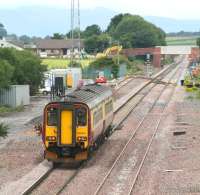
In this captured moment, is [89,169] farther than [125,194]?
Yes

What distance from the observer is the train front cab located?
832 inches

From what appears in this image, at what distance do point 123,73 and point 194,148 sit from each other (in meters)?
67.3

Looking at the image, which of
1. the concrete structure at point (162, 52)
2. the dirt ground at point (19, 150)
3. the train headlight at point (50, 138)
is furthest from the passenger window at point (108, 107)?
the concrete structure at point (162, 52)

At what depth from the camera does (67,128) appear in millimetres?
21141

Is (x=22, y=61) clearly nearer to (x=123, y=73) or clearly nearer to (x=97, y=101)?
(x=97, y=101)

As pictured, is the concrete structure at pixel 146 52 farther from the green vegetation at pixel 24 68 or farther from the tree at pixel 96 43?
the green vegetation at pixel 24 68

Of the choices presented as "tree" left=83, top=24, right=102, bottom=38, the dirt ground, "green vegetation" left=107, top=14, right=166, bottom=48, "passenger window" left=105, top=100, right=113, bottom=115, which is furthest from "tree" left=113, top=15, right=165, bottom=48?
"passenger window" left=105, top=100, right=113, bottom=115

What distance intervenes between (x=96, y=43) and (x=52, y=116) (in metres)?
119

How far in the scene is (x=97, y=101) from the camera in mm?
23703

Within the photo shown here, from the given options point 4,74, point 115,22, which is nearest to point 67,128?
point 4,74

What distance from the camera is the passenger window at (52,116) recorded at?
2125cm

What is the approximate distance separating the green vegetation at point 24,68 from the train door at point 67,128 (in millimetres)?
25619

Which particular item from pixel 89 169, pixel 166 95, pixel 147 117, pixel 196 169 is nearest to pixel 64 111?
pixel 89 169

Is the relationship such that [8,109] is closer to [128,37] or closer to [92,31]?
[128,37]
